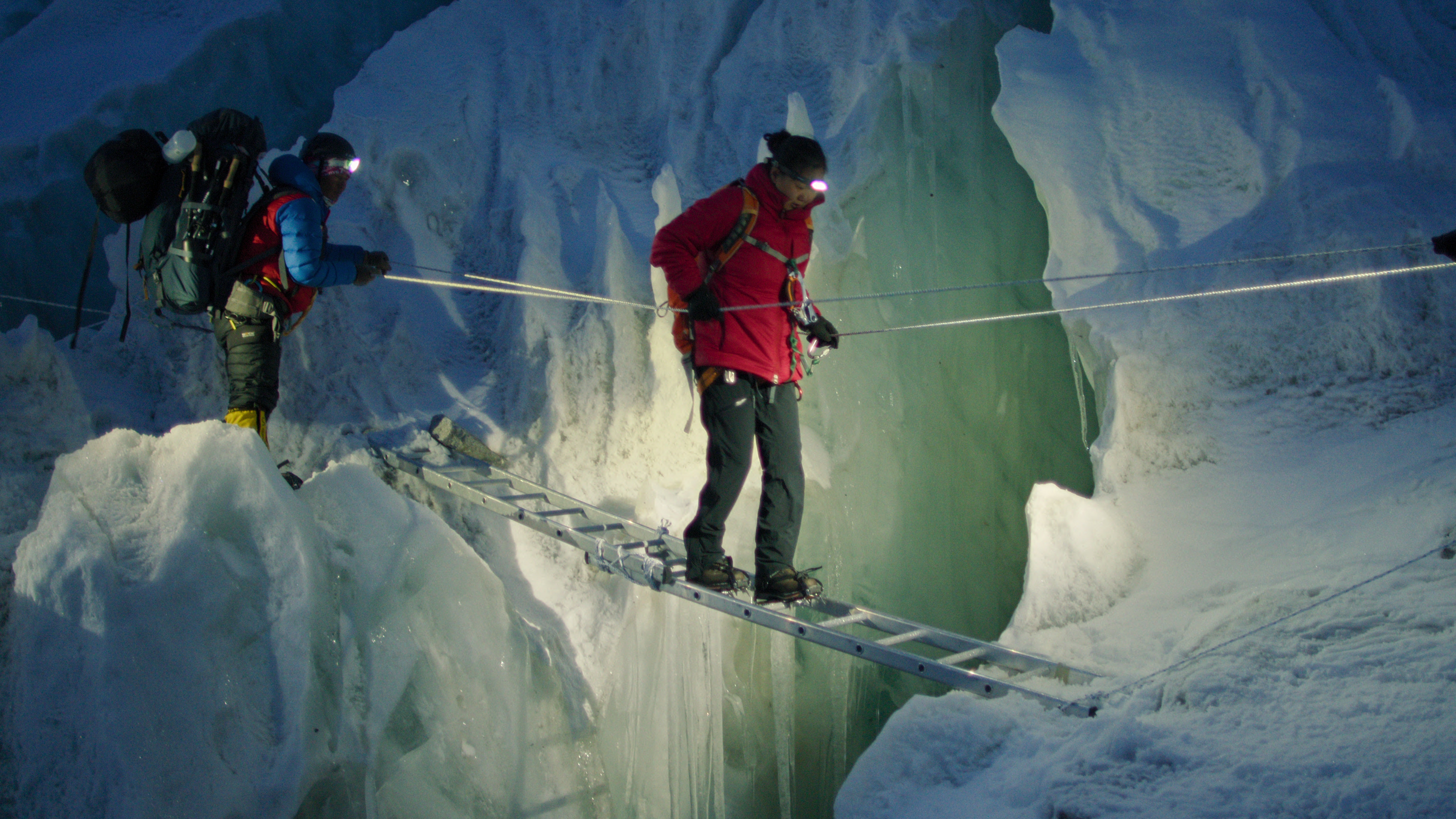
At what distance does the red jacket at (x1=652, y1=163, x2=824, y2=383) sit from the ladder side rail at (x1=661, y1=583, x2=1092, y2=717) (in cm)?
70

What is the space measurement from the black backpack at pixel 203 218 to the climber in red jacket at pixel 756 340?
4.85ft

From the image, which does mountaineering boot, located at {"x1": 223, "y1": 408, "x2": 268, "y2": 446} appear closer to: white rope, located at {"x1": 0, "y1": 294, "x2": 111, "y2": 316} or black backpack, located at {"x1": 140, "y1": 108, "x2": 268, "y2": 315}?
black backpack, located at {"x1": 140, "y1": 108, "x2": 268, "y2": 315}

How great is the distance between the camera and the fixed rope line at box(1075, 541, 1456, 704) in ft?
7.63

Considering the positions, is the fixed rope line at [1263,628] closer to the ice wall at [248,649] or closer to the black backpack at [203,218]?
the ice wall at [248,649]

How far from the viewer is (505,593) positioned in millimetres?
3572

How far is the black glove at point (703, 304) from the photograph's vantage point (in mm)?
2750

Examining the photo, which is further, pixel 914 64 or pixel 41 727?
pixel 914 64

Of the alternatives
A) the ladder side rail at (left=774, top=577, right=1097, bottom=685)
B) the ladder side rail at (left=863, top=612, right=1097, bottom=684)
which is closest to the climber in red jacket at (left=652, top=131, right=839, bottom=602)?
the ladder side rail at (left=774, top=577, right=1097, bottom=685)

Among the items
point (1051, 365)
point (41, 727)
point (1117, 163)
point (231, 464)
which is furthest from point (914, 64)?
point (41, 727)

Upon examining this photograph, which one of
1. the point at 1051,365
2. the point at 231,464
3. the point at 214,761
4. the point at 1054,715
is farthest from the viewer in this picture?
the point at 1051,365

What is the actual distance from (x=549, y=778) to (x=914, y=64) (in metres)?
3.46

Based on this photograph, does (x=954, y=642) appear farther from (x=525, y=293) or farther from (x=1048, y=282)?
(x=525, y=293)

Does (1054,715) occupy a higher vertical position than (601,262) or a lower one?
lower

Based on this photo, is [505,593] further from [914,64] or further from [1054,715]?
[914,64]
